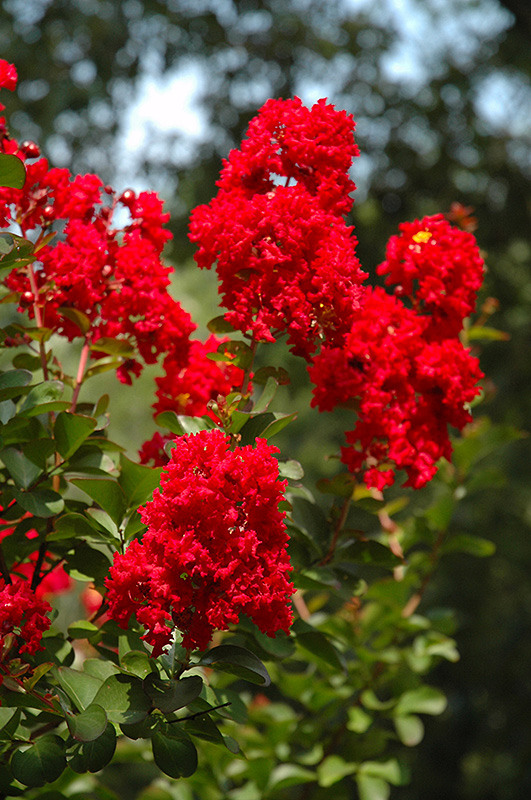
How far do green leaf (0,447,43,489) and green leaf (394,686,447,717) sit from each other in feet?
3.28

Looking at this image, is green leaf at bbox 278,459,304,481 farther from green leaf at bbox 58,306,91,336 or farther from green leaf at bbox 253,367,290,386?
green leaf at bbox 58,306,91,336

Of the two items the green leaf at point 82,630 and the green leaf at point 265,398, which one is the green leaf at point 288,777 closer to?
the green leaf at point 82,630

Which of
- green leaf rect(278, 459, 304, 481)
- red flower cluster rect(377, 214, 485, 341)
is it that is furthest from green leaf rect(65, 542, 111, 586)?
red flower cluster rect(377, 214, 485, 341)

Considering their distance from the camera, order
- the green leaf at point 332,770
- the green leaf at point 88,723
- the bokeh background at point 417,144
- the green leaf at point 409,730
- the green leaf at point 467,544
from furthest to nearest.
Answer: the bokeh background at point 417,144 < the green leaf at point 467,544 < the green leaf at point 409,730 < the green leaf at point 332,770 < the green leaf at point 88,723

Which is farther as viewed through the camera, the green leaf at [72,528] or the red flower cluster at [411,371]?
the red flower cluster at [411,371]

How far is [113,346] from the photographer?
3.67 ft

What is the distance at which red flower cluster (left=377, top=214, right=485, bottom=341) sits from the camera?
3.72 feet

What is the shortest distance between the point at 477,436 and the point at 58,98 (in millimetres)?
2970

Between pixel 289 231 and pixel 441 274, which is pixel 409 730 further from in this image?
pixel 289 231

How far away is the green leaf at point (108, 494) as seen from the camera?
2.90ft

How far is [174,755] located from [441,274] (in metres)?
0.75

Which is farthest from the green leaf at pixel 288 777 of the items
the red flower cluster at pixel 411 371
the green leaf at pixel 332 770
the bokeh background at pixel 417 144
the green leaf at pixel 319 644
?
the bokeh background at pixel 417 144

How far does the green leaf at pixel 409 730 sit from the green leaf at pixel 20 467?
38.8 inches

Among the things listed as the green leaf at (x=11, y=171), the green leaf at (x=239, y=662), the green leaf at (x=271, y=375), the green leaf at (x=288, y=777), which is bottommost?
the green leaf at (x=288, y=777)
